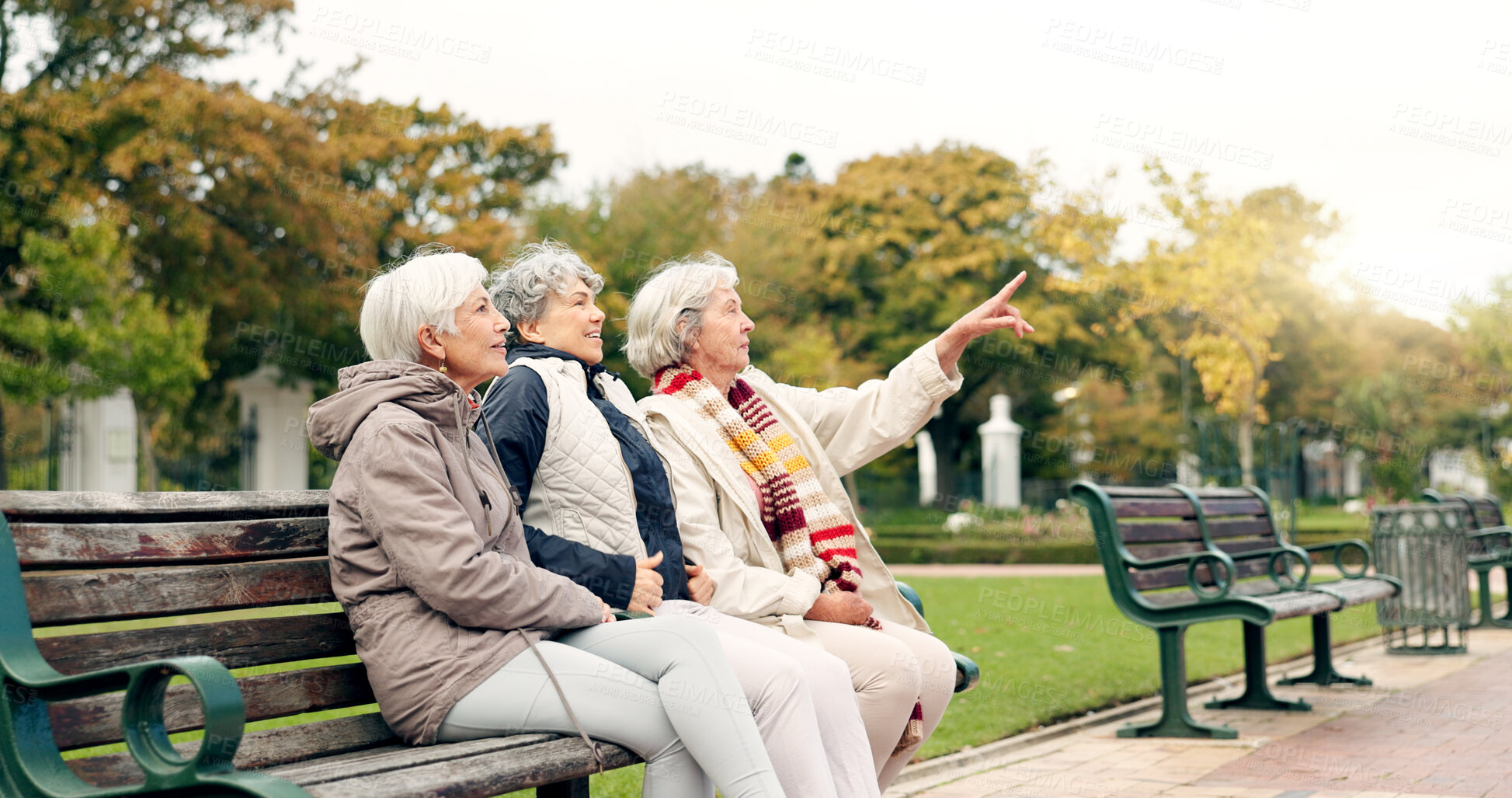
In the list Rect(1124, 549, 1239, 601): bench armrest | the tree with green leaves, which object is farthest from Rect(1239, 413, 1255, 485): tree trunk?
Rect(1124, 549, 1239, 601): bench armrest

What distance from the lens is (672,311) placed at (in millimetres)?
3807

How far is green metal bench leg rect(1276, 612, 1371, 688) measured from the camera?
6723 millimetres

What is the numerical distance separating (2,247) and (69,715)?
20419 mm

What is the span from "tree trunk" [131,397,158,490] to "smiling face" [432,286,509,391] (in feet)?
63.1

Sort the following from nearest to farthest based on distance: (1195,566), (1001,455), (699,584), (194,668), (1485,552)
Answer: (194,668) < (699,584) < (1195,566) < (1485,552) < (1001,455)

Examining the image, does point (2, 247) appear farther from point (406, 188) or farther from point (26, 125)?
point (406, 188)

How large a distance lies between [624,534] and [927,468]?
34348 millimetres

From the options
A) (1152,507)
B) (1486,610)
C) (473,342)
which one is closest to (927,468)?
(1486,610)

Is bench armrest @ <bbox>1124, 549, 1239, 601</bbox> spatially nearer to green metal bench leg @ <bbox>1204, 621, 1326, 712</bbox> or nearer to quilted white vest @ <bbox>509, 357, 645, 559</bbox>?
green metal bench leg @ <bbox>1204, 621, 1326, 712</bbox>

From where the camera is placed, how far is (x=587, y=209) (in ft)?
70.0

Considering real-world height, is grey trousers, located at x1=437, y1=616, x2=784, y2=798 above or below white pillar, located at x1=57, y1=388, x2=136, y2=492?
below

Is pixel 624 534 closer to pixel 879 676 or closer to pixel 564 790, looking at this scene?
pixel 564 790

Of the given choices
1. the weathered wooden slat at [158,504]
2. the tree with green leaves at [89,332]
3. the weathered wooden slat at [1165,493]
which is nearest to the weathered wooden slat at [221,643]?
the weathered wooden slat at [158,504]

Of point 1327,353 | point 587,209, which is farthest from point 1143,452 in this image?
point 587,209
